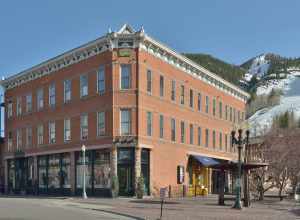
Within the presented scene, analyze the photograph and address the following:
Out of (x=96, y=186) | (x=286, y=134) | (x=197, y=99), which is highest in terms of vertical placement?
(x=197, y=99)

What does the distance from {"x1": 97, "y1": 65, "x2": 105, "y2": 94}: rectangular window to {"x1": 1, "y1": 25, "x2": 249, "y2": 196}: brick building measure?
77 mm

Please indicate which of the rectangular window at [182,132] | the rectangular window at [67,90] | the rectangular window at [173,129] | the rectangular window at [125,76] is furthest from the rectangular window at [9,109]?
the rectangular window at [125,76]

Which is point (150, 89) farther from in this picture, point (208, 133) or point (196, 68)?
point (208, 133)

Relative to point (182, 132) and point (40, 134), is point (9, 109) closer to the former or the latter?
point (40, 134)

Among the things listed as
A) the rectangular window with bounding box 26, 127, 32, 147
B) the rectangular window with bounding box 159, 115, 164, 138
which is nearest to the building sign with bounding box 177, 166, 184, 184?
the rectangular window with bounding box 159, 115, 164, 138

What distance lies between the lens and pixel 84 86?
43531mm

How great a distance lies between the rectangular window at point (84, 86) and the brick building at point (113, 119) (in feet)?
0.29

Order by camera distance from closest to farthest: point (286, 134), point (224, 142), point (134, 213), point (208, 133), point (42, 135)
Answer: point (134, 213) < point (286, 134) < point (42, 135) < point (208, 133) < point (224, 142)

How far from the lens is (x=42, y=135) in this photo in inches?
1935

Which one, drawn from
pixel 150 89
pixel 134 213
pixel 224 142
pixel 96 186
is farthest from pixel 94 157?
pixel 224 142

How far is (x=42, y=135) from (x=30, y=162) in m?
3.62

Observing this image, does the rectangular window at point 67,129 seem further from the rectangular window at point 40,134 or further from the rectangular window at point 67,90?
the rectangular window at point 40,134

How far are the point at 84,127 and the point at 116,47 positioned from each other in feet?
23.9

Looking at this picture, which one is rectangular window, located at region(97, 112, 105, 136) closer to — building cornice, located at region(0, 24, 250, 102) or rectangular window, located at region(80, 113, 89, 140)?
rectangular window, located at region(80, 113, 89, 140)
